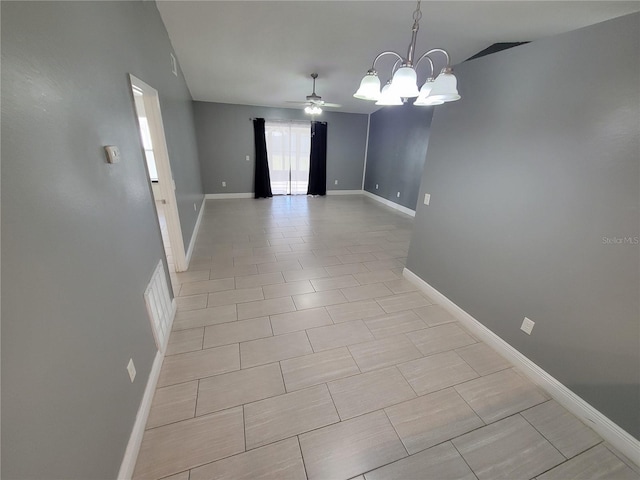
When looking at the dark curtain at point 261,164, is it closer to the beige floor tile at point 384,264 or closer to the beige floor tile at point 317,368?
the beige floor tile at point 384,264

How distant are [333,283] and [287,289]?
53cm

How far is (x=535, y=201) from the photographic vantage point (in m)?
1.71

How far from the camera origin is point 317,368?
180cm

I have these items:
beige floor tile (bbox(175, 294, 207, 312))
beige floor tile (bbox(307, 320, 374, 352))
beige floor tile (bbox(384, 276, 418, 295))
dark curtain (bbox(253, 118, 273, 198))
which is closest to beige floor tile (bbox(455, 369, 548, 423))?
beige floor tile (bbox(307, 320, 374, 352))

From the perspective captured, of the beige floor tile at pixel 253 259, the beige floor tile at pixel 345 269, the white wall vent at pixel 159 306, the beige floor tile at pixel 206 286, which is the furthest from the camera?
the beige floor tile at pixel 253 259

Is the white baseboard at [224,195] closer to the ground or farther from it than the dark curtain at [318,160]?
closer to the ground

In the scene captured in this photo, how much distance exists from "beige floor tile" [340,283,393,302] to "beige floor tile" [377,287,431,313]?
0.32 ft

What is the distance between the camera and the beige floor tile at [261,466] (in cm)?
121

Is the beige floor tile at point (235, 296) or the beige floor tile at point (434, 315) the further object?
the beige floor tile at point (235, 296)

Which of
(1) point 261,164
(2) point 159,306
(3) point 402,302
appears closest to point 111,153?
(2) point 159,306

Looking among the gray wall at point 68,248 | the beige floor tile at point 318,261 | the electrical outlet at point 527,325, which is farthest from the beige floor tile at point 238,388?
the electrical outlet at point 527,325

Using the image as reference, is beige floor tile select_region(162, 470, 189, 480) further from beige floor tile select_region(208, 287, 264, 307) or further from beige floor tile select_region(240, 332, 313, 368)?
beige floor tile select_region(208, 287, 264, 307)

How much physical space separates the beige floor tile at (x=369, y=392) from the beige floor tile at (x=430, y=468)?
29cm

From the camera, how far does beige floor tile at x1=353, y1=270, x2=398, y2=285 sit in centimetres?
297
